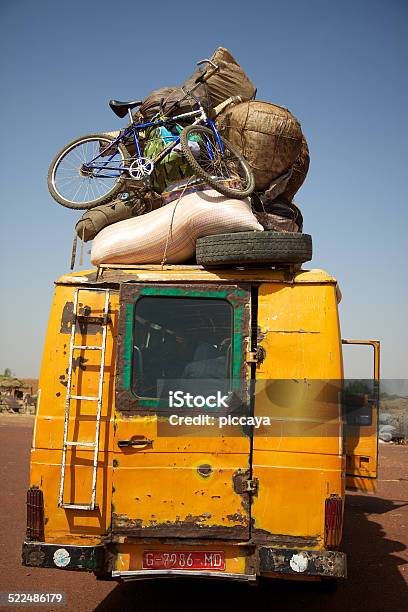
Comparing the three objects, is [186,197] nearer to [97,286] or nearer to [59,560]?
[97,286]

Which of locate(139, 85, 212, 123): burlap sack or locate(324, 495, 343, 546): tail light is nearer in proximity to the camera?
locate(324, 495, 343, 546): tail light

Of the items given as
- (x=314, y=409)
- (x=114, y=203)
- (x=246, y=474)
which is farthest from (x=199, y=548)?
(x=114, y=203)

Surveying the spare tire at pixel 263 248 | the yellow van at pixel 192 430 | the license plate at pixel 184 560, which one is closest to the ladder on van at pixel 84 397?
the yellow van at pixel 192 430

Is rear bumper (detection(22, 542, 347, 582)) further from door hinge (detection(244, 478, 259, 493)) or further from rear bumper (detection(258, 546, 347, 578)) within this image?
door hinge (detection(244, 478, 259, 493))

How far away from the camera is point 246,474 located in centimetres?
476

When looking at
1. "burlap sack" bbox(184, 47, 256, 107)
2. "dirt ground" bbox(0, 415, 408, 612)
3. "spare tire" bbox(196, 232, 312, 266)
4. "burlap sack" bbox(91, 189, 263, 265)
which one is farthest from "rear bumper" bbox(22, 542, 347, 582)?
"burlap sack" bbox(184, 47, 256, 107)

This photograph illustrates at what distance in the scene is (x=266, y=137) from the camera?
23.1 feet

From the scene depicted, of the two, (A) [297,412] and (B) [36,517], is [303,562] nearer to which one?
(A) [297,412]

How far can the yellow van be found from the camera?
4703mm

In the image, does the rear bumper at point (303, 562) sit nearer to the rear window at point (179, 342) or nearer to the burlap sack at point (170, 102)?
the rear window at point (179, 342)

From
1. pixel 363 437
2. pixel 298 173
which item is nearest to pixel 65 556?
pixel 363 437

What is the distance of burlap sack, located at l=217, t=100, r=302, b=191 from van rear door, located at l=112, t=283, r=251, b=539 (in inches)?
101

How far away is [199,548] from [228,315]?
66.1 inches

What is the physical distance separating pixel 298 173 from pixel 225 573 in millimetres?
4622
